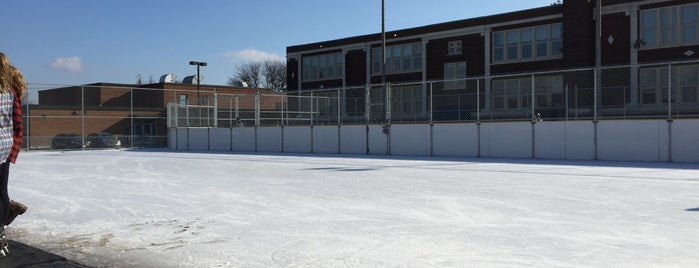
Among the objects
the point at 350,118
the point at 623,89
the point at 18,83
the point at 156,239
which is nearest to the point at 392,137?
the point at 350,118

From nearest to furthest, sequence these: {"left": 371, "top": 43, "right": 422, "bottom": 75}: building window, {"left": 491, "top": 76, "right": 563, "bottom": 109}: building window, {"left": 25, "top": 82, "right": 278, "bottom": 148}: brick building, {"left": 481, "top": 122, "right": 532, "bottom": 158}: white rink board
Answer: {"left": 481, "top": 122, "right": 532, "bottom": 158}: white rink board → {"left": 491, "top": 76, "right": 563, "bottom": 109}: building window → {"left": 25, "top": 82, "right": 278, "bottom": 148}: brick building → {"left": 371, "top": 43, "right": 422, "bottom": 75}: building window

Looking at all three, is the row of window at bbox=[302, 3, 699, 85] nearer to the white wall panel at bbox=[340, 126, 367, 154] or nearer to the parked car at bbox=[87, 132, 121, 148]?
the white wall panel at bbox=[340, 126, 367, 154]

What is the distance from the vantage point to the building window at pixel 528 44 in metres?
37.7

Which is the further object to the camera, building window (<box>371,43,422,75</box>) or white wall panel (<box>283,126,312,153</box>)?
building window (<box>371,43,422,75</box>)

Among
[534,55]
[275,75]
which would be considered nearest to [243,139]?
[534,55]

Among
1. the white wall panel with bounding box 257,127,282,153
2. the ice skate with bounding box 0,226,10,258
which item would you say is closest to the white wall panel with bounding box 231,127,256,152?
the white wall panel with bounding box 257,127,282,153

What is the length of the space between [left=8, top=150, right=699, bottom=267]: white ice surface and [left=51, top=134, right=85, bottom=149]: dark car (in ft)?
88.7

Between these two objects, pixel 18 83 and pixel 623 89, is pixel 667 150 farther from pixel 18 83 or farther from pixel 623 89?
pixel 18 83

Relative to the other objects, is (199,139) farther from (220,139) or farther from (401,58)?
Answer: (401,58)

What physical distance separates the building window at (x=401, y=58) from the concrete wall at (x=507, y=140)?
1692 centimetres

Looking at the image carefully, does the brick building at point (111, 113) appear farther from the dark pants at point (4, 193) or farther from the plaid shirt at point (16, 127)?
the plaid shirt at point (16, 127)

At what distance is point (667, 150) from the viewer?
61.1 ft

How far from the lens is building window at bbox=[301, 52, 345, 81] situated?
50.4 meters

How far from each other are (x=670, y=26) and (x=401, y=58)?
18888 millimetres
